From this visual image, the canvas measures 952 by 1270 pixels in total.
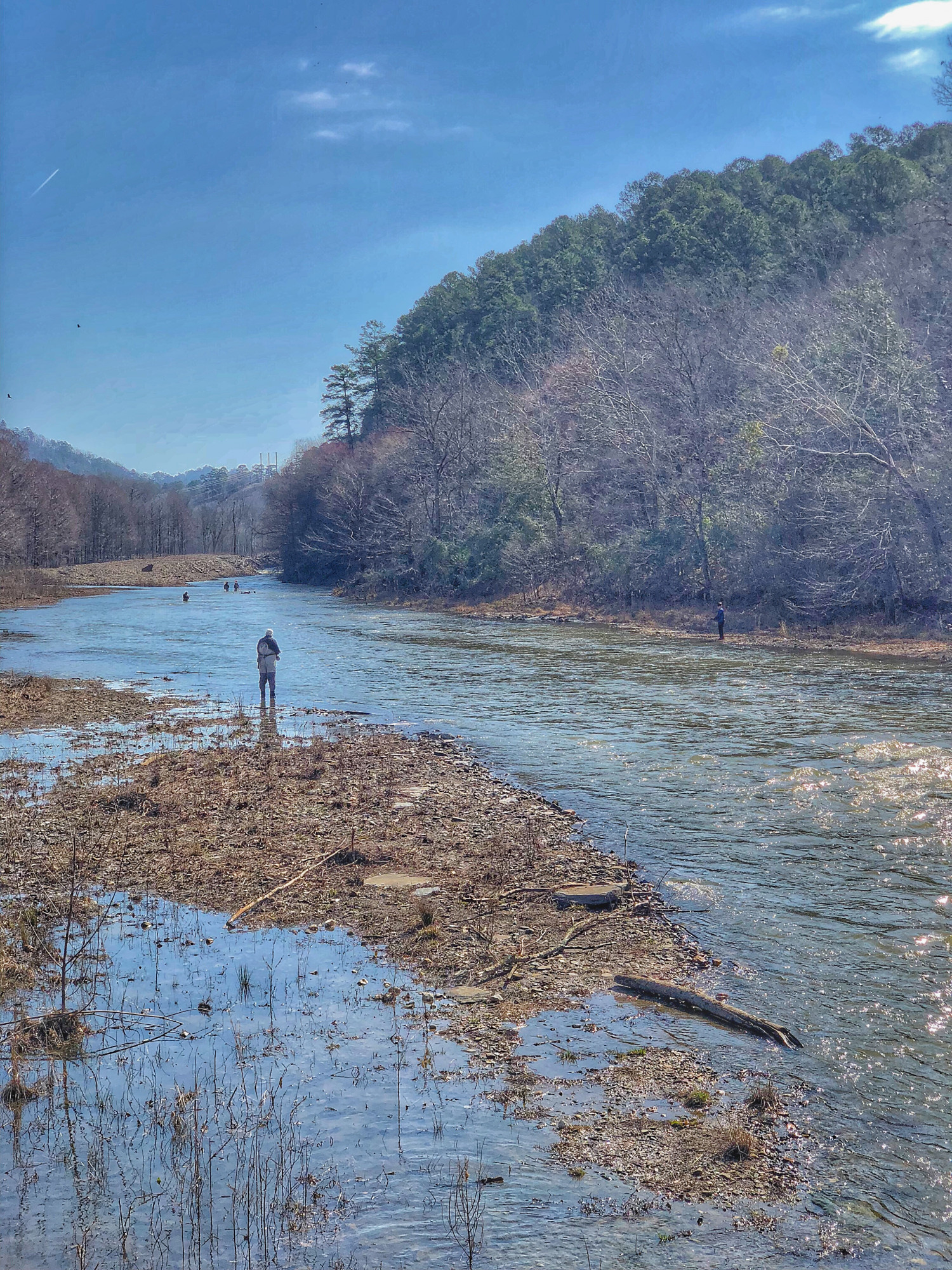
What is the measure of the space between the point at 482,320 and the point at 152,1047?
3671 inches

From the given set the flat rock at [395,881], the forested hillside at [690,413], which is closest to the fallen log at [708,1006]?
the flat rock at [395,881]

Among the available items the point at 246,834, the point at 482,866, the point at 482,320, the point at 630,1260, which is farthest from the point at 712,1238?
the point at 482,320

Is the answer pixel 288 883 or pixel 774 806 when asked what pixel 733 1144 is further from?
pixel 774 806

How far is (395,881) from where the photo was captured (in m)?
11.2

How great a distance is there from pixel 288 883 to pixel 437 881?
1.64 metres

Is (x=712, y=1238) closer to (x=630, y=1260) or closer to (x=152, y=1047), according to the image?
(x=630, y=1260)

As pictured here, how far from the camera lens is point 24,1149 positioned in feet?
20.2

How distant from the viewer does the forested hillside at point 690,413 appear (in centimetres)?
3716

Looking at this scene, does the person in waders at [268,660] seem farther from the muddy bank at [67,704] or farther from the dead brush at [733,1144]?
the dead brush at [733,1144]

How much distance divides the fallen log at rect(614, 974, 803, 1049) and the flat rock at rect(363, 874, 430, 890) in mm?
3023

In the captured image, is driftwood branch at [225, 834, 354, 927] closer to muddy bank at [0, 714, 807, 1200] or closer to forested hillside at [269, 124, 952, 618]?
muddy bank at [0, 714, 807, 1200]

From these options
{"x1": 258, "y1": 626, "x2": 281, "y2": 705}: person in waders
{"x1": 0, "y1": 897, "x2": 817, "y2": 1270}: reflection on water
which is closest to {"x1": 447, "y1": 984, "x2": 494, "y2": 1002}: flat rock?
{"x1": 0, "y1": 897, "x2": 817, "y2": 1270}: reflection on water

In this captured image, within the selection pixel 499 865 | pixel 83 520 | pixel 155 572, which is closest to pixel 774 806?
pixel 499 865

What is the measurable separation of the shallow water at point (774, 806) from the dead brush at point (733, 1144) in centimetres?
40
